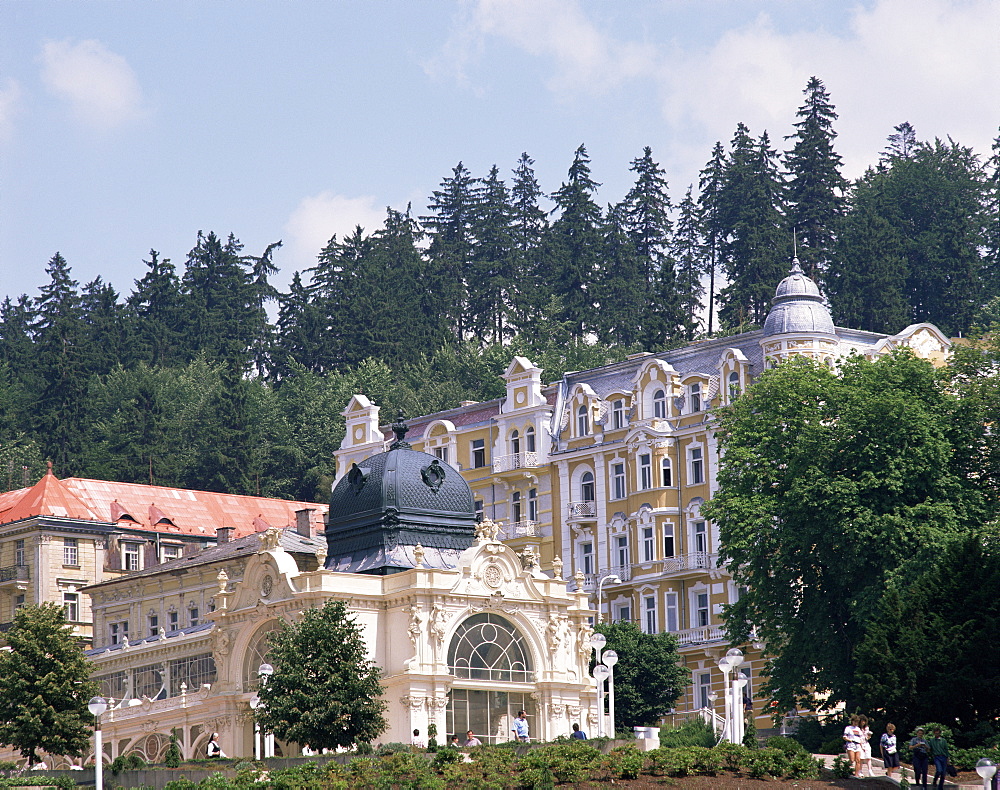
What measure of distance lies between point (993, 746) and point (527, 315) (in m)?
84.6

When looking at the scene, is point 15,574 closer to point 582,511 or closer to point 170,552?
point 170,552

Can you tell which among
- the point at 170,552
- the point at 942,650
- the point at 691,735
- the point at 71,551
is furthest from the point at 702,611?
the point at 71,551

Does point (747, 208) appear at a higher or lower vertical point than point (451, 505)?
higher

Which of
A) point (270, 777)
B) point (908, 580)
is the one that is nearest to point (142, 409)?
point (908, 580)

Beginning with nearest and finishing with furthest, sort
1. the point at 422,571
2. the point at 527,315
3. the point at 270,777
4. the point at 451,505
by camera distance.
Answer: the point at 270,777
the point at 422,571
the point at 451,505
the point at 527,315

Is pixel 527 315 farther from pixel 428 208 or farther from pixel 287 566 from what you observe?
pixel 287 566

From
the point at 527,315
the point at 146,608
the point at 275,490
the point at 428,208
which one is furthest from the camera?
the point at 428,208

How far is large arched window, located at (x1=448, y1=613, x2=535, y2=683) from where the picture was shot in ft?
203

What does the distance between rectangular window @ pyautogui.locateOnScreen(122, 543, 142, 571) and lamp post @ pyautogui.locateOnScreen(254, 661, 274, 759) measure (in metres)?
45.1

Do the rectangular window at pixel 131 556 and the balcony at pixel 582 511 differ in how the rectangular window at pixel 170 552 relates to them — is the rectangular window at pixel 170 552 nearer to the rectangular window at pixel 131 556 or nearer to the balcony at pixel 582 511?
the rectangular window at pixel 131 556

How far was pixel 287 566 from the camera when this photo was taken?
6331cm

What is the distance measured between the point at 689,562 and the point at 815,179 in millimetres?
45971

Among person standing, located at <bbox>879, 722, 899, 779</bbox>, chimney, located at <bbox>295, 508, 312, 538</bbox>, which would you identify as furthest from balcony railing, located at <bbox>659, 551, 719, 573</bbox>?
person standing, located at <bbox>879, 722, 899, 779</bbox>

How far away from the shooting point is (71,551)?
108 metres
